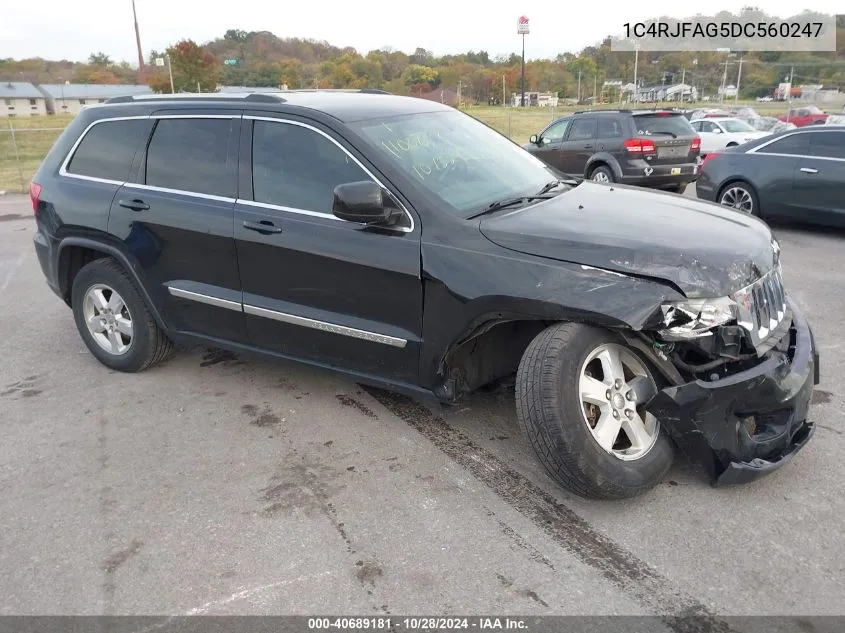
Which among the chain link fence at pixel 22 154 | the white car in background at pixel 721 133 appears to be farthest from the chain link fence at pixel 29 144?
the white car in background at pixel 721 133

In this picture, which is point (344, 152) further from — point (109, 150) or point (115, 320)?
point (115, 320)

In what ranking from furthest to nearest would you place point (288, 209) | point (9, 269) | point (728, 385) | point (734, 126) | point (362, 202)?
point (734, 126) < point (9, 269) < point (288, 209) < point (362, 202) < point (728, 385)

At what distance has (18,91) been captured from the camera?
3629 inches

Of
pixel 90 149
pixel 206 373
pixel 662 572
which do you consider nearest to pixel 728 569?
pixel 662 572

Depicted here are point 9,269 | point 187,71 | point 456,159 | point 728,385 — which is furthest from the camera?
point 187,71

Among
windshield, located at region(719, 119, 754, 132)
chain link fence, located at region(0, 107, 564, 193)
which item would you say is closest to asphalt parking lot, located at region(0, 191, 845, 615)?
chain link fence, located at region(0, 107, 564, 193)

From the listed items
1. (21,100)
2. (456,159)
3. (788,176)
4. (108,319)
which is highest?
(21,100)

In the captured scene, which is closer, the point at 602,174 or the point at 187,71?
the point at 602,174

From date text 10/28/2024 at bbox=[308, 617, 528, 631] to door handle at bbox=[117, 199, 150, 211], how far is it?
3.00 metres

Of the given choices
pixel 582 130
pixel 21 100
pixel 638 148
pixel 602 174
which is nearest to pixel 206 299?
pixel 638 148

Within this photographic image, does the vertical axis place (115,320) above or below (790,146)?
below

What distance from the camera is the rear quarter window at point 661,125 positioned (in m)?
12.0

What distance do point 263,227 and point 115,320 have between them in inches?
66.2

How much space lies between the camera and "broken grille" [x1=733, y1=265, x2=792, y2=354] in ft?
10.4
